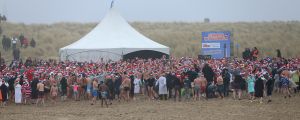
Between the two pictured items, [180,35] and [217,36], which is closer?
[217,36]

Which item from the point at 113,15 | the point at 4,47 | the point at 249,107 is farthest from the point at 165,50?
the point at 4,47

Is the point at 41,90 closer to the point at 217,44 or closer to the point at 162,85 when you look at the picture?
the point at 162,85

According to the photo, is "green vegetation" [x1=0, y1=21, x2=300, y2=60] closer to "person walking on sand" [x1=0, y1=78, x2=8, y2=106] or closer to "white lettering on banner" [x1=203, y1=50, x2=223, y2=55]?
"white lettering on banner" [x1=203, y1=50, x2=223, y2=55]

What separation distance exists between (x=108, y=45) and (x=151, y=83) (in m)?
9.48

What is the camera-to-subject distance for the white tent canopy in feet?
108

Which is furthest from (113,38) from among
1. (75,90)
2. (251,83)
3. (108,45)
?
(251,83)

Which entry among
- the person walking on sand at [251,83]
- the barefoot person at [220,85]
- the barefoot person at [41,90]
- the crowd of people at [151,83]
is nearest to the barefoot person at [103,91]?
the crowd of people at [151,83]

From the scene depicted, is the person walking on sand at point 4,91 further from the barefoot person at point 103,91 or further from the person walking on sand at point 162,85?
the person walking on sand at point 162,85

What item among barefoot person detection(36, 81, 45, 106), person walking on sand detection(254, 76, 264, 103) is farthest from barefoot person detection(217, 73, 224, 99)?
barefoot person detection(36, 81, 45, 106)

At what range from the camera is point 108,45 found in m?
33.4

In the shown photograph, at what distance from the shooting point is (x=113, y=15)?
36.0 meters

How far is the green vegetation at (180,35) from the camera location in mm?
51947

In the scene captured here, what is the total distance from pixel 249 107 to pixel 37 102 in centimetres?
877

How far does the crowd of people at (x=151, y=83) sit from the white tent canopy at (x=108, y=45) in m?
6.81
